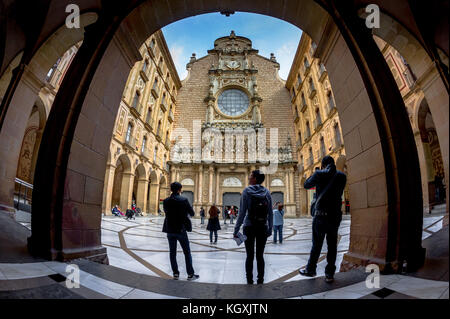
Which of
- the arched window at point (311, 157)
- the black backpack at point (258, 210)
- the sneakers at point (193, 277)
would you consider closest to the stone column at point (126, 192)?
the sneakers at point (193, 277)

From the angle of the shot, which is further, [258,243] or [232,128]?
[232,128]

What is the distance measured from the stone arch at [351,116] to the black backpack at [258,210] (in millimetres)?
1450

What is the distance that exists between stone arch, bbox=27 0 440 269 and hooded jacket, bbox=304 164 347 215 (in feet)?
2.20

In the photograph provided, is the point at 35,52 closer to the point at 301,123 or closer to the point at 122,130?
the point at 122,130

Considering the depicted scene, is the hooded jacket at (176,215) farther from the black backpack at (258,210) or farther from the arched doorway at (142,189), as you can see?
the arched doorway at (142,189)

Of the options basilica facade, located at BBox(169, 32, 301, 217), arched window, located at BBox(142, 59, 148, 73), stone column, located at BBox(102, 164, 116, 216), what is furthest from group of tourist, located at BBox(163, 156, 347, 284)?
basilica facade, located at BBox(169, 32, 301, 217)

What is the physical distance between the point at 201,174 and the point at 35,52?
71.6ft

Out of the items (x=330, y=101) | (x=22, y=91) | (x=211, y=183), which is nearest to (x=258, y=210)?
(x=22, y=91)

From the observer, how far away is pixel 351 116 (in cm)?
350

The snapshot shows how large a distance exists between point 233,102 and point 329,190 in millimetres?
27605

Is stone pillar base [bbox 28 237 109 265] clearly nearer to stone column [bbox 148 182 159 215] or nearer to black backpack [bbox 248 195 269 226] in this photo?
black backpack [bbox 248 195 269 226]

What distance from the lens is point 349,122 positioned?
11.7ft

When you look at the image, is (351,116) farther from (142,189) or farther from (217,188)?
(217,188)

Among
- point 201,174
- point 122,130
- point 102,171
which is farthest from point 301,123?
point 102,171
